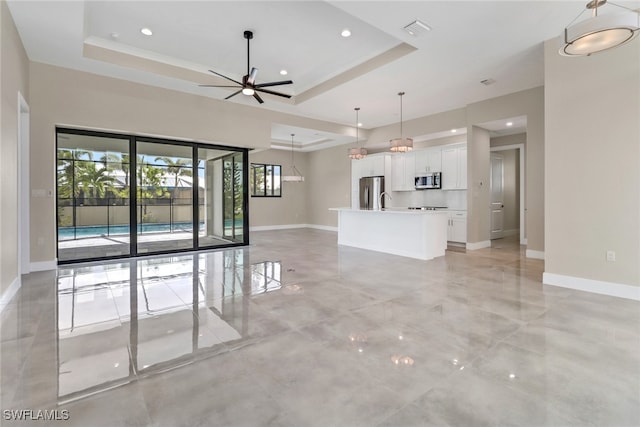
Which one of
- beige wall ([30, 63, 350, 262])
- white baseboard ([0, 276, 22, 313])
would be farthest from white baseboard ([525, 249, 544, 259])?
white baseboard ([0, 276, 22, 313])

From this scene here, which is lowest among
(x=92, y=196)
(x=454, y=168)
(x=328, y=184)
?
(x=92, y=196)

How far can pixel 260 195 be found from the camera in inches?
448

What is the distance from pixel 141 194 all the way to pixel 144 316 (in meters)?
3.97

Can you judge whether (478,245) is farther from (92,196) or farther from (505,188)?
(92,196)

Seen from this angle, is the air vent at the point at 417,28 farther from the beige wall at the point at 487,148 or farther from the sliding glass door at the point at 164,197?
the sliding glass door at the point at 164,197

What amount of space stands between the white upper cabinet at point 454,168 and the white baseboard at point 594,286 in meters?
3.90

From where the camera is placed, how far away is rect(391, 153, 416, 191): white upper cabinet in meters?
9.04

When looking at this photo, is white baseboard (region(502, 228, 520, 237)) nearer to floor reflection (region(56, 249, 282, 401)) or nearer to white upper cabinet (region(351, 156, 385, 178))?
white upper cabinet (region(351, 156, 385, 178))

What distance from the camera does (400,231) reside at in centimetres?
647

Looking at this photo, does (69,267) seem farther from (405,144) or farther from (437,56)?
(437,56)

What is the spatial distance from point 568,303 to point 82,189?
7646 millimetres

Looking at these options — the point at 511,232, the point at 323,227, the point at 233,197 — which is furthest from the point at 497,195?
the point at 233,197

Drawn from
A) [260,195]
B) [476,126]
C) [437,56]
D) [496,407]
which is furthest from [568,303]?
[260,195]

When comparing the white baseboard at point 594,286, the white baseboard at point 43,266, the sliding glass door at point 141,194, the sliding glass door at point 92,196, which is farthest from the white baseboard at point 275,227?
the white baseboard at point 594,286
